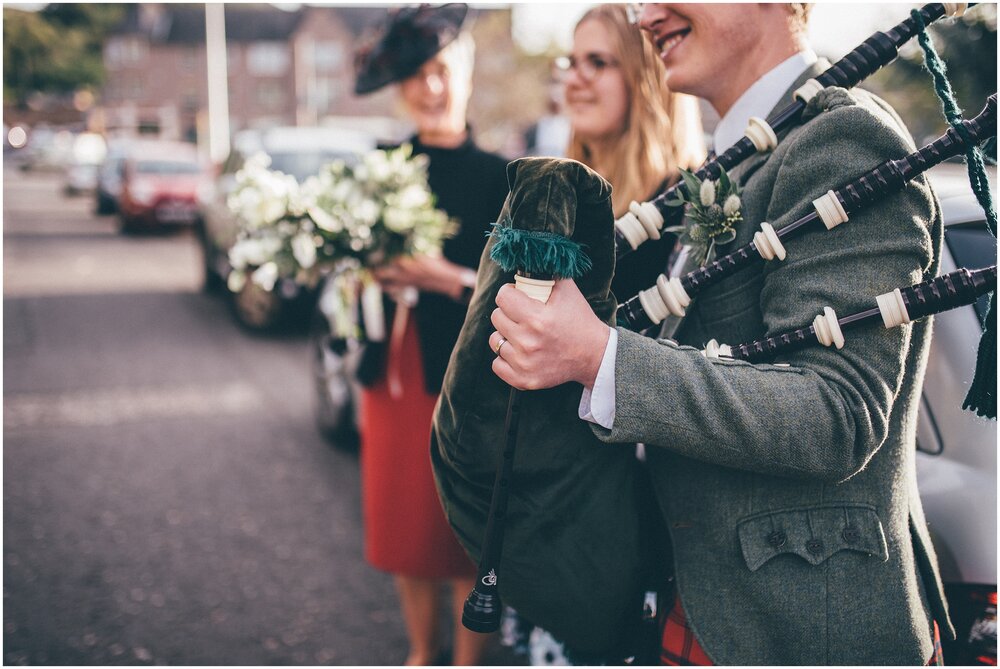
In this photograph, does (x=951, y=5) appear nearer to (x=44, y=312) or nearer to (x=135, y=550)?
(x=135, y=550)

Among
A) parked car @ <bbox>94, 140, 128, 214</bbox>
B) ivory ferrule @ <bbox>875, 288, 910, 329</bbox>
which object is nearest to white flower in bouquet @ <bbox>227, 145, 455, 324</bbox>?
ivory ferrule @ <bbox>875, 288, 910, 329</bbox>

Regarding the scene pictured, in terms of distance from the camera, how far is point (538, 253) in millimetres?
1187

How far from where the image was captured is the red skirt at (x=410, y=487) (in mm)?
2906

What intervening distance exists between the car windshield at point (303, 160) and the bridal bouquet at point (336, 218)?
230 inches

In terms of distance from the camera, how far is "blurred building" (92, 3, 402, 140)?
57.3m

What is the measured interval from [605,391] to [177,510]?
3822mm

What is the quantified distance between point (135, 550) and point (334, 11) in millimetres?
58623

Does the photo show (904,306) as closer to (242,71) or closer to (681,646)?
(681,646)

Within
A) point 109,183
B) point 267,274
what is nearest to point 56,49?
point 109,183

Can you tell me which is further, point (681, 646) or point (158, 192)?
point (158, 192)

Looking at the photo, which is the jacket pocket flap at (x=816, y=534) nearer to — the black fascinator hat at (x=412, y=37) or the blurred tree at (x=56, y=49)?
the black fascinator hat at (x=412, y=37)

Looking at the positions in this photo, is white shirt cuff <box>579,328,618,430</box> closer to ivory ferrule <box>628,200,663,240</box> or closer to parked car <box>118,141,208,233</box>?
ivory ferrule <box>628,200,663,240</box>

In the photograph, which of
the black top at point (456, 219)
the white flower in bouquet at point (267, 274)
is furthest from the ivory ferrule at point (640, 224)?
the white flower in bouquet at point (267, 274)

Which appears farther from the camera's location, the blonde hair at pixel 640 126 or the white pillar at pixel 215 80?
the white pillar at pixel 215 80
